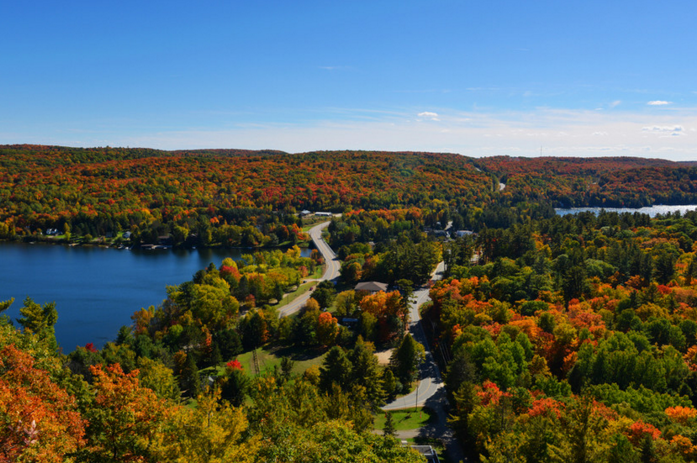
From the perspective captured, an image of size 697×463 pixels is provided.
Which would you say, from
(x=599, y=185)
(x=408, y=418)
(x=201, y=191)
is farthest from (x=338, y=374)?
(x=599, y=185)

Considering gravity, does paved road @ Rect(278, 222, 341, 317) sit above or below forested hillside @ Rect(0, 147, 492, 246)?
below

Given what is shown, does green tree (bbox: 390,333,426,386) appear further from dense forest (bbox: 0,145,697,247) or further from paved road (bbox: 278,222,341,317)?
dense forest (bbox: 0,145,697,247)

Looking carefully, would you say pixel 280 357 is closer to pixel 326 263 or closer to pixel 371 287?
pixel 371 287

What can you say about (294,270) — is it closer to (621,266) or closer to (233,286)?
(233,286)

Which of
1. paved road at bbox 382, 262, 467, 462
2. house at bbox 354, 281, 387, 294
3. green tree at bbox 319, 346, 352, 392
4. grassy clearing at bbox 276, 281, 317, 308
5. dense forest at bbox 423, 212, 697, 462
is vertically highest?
dense forest at bbox 423, 212, 697, 462

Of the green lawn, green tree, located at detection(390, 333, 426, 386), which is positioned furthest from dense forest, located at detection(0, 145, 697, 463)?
A: the green lawn

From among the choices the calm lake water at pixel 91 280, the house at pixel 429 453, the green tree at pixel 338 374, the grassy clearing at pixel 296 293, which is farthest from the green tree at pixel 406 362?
the calm lake water at pixel 91 280
